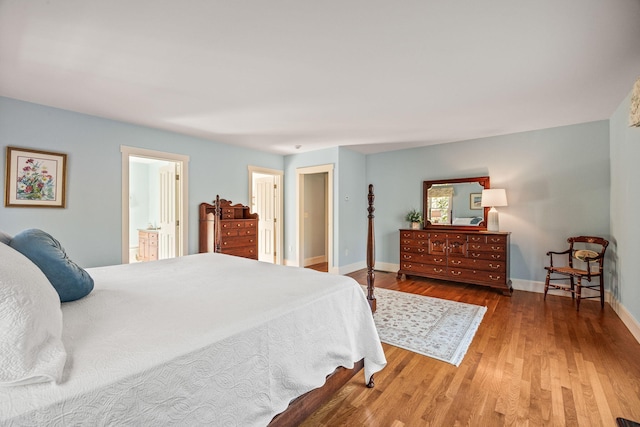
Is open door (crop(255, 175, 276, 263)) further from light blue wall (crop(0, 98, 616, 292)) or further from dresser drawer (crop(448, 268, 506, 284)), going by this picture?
dresser drawer (crop(448, 268, 506, 284))

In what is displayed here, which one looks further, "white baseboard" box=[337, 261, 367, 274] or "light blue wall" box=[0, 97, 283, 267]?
"white baseboard" box=[337, 261, 367, 274]

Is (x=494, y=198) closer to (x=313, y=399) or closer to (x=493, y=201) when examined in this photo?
(x=493, y=201)

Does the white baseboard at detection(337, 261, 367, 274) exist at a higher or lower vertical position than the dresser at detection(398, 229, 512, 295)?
lower

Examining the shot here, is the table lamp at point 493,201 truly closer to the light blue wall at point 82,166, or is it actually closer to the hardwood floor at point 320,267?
the hardwood floor at point 320,267

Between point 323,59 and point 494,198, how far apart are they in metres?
3.39

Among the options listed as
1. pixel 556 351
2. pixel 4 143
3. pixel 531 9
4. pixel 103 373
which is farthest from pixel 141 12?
pixel 556 351

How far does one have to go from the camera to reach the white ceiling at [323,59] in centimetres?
170

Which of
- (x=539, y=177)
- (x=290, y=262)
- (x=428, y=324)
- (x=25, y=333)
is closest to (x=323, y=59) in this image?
(x=25, y=333)

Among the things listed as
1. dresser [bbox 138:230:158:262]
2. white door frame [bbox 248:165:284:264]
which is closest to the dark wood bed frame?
white door frame [bbox 248:165:284:264]

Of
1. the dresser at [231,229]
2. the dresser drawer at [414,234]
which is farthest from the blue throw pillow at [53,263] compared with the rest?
the dresser drawer at [414,234]

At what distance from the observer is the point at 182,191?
175 inches

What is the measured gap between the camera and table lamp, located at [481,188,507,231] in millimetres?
4246

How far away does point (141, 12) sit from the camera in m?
1.69

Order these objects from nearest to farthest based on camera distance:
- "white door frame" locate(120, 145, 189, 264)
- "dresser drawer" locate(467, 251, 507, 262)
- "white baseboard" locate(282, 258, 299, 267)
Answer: "white door frame" locate(120, 145, 189, 264)
"dresser drawer" locate(467, 251, 507, 262)
"white baseboard" locate(282, 258, 299, 267)
